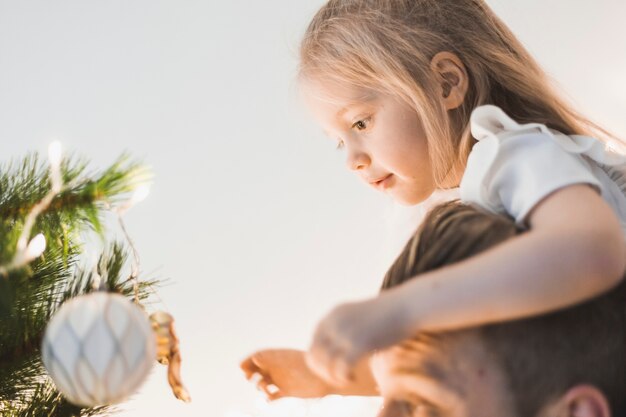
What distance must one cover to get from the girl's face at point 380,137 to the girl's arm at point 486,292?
38 centimetres

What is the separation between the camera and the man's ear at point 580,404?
47 centimetres

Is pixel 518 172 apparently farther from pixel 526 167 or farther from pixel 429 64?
pixel 429 64

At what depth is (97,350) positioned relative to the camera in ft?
1.44

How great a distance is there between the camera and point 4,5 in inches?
60.1

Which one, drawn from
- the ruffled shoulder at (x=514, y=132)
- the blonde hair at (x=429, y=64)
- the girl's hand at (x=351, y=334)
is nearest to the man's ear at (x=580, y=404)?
the girl's hand at (x=351, y=334)

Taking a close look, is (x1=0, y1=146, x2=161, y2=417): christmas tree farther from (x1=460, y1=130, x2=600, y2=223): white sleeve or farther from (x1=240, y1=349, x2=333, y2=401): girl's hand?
(x1=460, y1=130, x2=600, y2=223): white sleeve

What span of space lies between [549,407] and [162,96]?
1.24 m

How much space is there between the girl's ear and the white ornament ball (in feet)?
1.66

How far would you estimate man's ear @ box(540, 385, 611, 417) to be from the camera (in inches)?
18.6

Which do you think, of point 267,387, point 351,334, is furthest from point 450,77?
point 351,334

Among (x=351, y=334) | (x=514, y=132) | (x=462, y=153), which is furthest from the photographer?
(x=462, y=153)

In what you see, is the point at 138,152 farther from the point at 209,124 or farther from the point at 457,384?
the point at 457,384

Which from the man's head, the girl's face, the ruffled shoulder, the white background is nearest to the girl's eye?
the girl's face

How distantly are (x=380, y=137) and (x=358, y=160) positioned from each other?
56 millimetres
